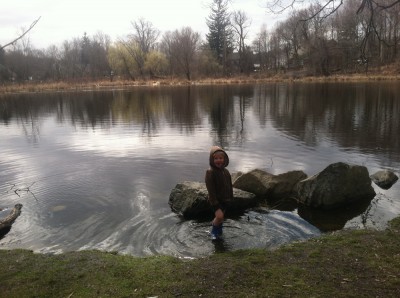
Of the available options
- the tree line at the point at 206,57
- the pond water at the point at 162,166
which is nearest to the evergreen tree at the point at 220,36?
the tree line at the point at 206,57

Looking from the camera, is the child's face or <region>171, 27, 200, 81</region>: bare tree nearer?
the child's face

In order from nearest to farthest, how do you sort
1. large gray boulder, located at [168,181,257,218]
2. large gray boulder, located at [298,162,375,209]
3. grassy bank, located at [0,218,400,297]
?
1. grassy bank, located at [0,218,400,297]
2. large gray boulder, located at [168,181,257,218]
3. large gray boulder, located at [298,162,375,209]

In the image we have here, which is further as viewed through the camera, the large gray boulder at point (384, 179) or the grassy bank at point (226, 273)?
the large gray boulder at point (384, 179)

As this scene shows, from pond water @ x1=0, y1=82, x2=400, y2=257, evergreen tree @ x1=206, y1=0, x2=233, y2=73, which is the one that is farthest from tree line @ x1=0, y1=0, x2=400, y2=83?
pond water @ x1=0, y1=82, x2=400, y2=257

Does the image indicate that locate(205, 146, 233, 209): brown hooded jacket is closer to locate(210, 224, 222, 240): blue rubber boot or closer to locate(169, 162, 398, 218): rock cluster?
locate(210, 224, 222, 240): blue rubber boot

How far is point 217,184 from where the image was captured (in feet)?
24.6

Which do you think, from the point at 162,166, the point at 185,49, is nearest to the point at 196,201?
the point at 162,166

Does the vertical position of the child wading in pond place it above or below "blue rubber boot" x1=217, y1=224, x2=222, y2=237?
above

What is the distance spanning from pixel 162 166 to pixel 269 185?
5150 mm

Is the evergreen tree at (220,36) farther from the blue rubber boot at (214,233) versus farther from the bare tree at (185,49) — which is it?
the blue rubber boot at (214,233)

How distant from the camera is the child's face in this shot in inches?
287

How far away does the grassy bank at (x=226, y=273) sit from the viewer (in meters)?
5.04

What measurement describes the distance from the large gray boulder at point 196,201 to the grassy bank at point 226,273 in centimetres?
287

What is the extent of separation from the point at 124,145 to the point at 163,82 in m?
61.2
